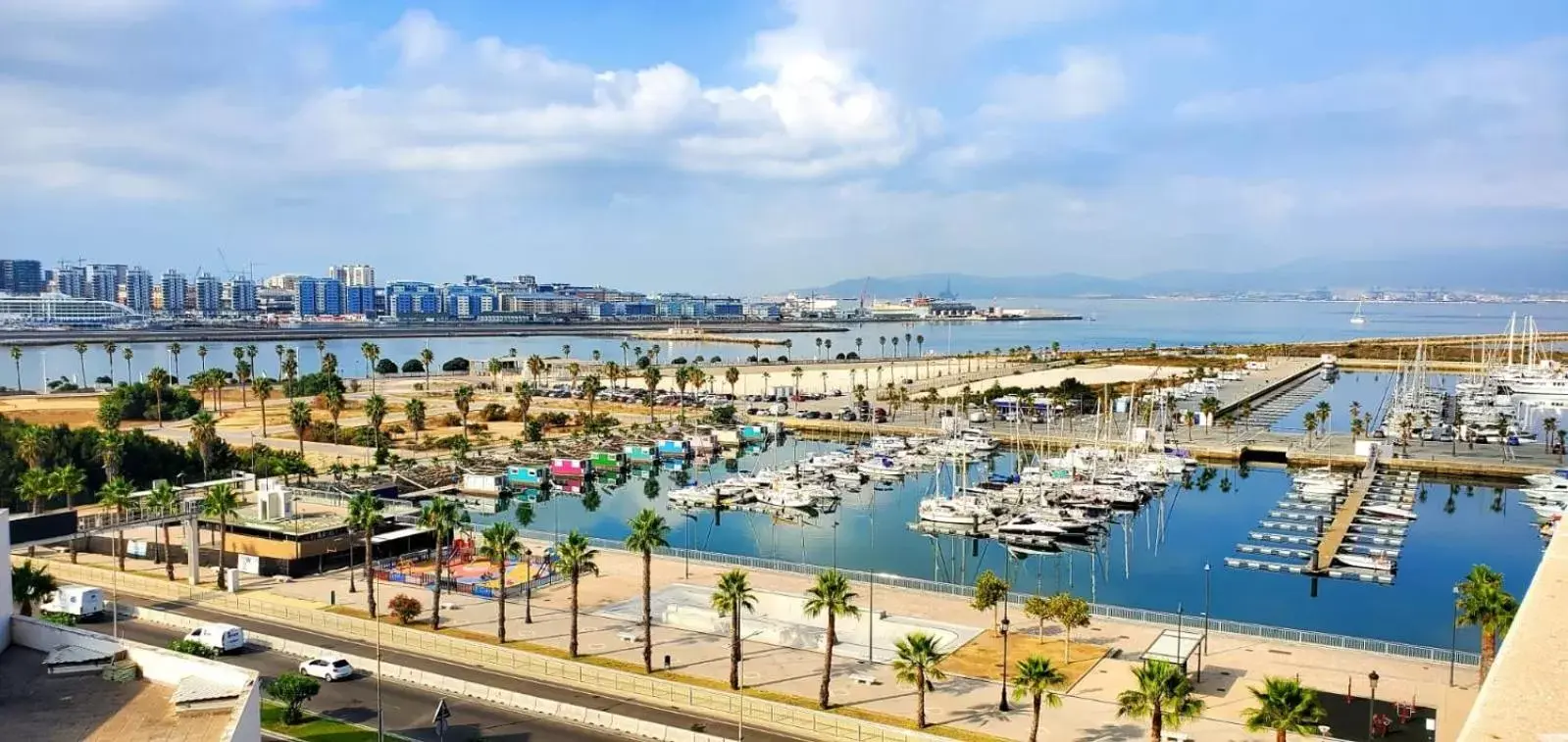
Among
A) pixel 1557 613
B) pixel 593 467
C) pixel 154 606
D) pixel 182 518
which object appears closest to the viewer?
pixel 1557 613

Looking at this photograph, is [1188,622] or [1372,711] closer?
[1372,711]

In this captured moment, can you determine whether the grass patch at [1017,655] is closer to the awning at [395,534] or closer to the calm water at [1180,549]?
the calm water at [1180,549]

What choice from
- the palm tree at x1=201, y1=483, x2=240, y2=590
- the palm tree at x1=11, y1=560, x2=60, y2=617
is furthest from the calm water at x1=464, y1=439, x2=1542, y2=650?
the palm tree at x1=11, y1=560, x2=60, y2=617

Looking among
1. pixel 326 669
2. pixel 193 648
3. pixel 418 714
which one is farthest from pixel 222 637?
pixel 418 714

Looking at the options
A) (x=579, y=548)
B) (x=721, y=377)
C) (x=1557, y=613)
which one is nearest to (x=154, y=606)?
(x=579, y=548)

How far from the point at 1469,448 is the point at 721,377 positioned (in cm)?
8562

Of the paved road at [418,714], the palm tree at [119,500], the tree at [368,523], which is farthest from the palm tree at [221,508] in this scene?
the paved road at [418,714]

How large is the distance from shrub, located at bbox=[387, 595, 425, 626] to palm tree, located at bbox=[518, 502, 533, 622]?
3.70 meters

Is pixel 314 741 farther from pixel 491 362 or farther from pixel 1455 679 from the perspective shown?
pixel 491 362

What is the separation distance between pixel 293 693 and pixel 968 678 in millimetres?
18625

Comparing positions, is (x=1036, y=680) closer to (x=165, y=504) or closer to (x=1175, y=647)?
(x=1175, y=647)

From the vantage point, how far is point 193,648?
32.4m

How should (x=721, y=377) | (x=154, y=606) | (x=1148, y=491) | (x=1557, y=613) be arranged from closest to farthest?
(x=1557, y=613), (x=154, y=606), (x=1148, y=491), (x=721, y=377)

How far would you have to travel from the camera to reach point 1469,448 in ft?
276
